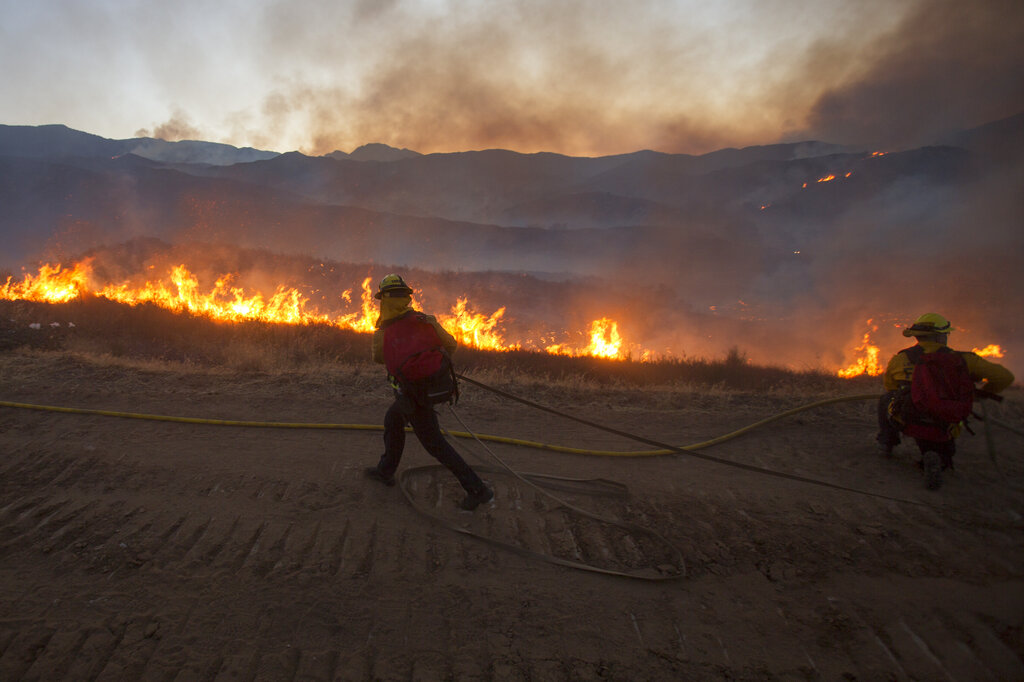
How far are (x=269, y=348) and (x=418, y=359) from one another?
27.6 ft

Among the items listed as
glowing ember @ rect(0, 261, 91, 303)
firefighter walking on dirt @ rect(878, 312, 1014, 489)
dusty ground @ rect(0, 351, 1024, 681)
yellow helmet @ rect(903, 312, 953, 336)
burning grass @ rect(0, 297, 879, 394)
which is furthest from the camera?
glowing ember @ rect(0, 261, 91, 303)

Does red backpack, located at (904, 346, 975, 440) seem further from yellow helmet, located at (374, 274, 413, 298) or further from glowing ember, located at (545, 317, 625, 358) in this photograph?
glowing ember, located at (545, 317, 625, 358)

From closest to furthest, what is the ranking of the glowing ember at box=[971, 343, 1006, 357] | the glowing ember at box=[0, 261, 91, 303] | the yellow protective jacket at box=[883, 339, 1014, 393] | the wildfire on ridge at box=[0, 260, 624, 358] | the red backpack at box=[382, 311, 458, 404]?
1. the red backpack at box=[382, 311, 458, 404]
2. the yellow protective jacket at box=[883, 339, 1014, 393]
3. the wildfire on ridge at box=[0, 260, 624, 358]
4. the glowing ember at box=[0, 261, 91, 303]
5. the glowing ember at box=[971, 343, 1006, 357]

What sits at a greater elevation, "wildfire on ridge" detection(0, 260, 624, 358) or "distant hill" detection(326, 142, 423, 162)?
"distant hill" detection(326, 142, 423, 162)

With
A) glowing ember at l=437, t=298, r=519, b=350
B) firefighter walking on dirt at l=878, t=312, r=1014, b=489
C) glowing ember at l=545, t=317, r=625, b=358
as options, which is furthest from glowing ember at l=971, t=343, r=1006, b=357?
firefighter walking on dirt at l=878, t=312, r=1014, b=489

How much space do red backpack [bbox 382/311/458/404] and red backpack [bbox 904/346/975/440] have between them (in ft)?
16.4

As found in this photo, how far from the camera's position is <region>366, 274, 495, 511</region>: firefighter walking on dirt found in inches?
166

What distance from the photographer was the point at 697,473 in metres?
5.65

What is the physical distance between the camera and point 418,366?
164 inches

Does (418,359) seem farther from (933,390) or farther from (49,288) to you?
(49,288)

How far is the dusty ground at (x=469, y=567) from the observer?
288cm

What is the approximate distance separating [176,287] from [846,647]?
98.1 feet

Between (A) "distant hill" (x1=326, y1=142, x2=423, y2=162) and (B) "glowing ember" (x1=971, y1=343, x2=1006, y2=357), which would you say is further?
(A) "distant hill" (x1=326, y1=142, x2=423, y2=162)

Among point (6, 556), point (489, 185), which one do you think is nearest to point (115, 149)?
point (489, 185)
